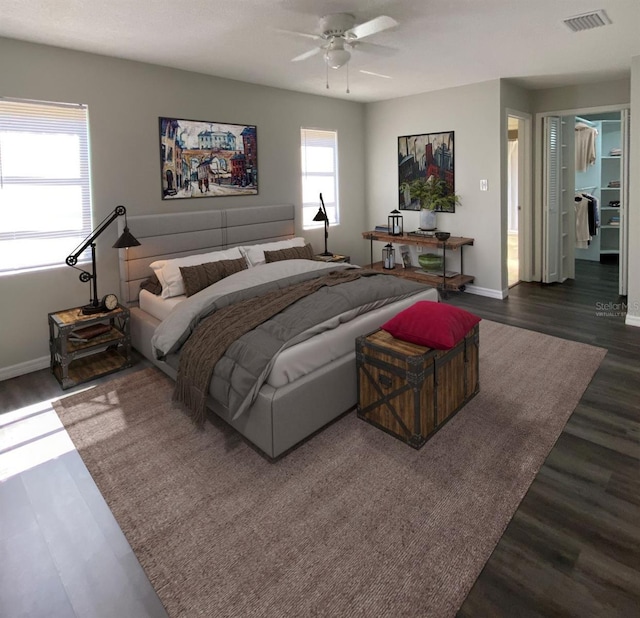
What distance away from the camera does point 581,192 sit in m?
7.61

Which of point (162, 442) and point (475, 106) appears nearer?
point (162, 442)

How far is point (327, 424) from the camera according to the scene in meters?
2.86

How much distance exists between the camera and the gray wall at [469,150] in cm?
536

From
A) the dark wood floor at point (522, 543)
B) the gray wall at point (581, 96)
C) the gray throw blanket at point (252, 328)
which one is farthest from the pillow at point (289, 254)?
the gray wall at point (581, 96)

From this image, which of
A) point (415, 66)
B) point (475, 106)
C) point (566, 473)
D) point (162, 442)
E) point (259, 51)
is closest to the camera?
point (566, 473)

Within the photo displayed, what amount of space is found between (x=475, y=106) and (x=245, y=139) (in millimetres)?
2740

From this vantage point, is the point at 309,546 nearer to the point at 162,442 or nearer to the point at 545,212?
the point at 162,442

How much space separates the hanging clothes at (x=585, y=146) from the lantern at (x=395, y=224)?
3.64 meters

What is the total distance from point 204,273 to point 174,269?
0.26m

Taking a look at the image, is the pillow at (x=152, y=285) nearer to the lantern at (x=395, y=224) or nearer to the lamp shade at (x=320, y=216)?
the lamp shade at (x=320, y=216)

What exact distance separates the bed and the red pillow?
36 centimetres

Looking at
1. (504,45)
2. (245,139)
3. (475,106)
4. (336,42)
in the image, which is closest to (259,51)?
(336,42)

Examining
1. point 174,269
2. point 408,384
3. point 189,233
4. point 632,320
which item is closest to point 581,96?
point 632,320

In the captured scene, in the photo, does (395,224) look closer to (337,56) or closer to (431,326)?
(337,56)
